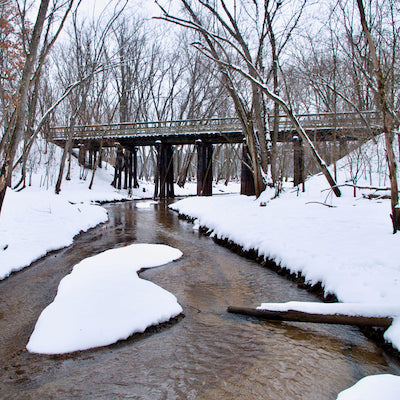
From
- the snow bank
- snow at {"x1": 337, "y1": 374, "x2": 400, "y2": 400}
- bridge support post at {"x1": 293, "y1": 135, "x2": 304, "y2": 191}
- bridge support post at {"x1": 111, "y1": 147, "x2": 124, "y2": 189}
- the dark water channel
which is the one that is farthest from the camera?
bridge support post at {"x1": 111, "y1": 147, "x2": 124, "y2": 189}

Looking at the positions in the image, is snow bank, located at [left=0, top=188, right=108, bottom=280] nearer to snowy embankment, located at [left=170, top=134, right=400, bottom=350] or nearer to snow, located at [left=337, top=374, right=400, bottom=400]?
snowy embankment, located at [left=170, top=134, right=400, bottom=350]

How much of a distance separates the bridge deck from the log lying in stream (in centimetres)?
1173

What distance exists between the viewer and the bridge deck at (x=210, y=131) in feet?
46.9

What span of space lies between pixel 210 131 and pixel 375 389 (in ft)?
60.1

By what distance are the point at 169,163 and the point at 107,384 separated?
68.6 ft

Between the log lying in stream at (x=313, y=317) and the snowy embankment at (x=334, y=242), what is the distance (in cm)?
11

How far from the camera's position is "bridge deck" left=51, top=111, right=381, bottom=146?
14280 millimetres

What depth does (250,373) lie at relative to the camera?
7.75 ft

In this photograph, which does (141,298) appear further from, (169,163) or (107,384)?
(169,163)

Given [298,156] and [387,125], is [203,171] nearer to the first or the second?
[298,156]

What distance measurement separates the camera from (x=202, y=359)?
2.56 m

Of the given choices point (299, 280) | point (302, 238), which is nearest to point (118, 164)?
point (302, 238)

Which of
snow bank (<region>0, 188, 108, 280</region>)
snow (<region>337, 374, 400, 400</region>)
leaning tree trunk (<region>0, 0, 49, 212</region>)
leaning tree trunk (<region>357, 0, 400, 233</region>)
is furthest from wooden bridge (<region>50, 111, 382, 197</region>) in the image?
snow (<region>337, 374, 400, 400</region>)

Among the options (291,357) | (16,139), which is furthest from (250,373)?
(16,139)
